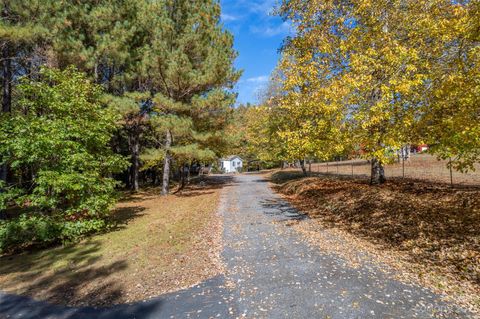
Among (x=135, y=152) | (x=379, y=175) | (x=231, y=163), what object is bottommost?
(x=379, y=175)

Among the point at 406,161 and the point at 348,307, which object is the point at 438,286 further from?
the point at 406,161

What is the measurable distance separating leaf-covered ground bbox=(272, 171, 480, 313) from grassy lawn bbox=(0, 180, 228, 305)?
3.70m

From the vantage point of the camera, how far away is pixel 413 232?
8.73m

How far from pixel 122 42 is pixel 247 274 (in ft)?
56.1

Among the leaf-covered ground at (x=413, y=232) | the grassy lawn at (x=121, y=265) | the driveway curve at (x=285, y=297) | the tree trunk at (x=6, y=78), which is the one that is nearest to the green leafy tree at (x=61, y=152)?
the grassy lawn at (x=121, y=265)

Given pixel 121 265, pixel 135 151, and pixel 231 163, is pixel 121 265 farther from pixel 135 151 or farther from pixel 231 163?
pixel 231 163

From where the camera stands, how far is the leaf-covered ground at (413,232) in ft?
20.8

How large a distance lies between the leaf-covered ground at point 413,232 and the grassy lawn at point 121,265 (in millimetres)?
3700

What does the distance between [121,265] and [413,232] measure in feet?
27.5

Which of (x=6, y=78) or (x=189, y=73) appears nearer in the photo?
(x=6, y=78)

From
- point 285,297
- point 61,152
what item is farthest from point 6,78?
point 285,297

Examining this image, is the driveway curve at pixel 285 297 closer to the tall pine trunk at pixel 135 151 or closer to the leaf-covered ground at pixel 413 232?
the leaf-covered ground at pixel 413 232

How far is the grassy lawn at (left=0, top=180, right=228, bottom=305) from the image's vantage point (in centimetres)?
682

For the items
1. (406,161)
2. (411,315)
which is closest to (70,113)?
(411,315)
